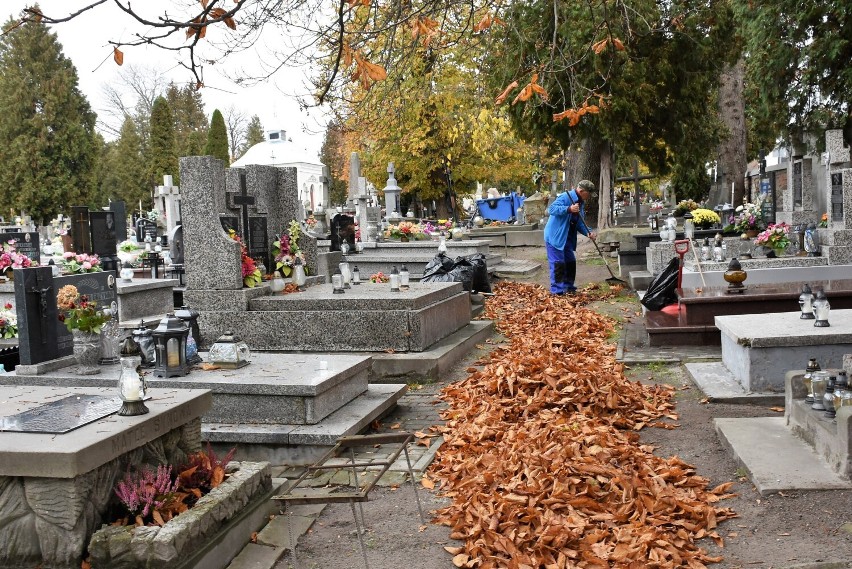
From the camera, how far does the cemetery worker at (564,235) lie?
1439 centimetres

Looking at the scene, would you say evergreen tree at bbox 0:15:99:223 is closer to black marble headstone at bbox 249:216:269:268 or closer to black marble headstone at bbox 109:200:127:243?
black marble headstone at bbox 109:200:127:243

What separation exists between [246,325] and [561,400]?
13.1 ft

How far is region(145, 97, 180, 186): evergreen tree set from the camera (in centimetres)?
4997

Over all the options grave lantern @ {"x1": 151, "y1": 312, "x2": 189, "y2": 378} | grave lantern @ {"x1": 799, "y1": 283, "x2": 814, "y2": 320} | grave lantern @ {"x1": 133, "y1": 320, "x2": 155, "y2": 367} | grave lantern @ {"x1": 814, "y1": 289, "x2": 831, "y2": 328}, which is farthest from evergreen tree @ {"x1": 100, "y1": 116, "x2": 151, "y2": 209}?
grave lantern @ {"x1": 814, "y1": 289, "x2": 831, "y2": 328}

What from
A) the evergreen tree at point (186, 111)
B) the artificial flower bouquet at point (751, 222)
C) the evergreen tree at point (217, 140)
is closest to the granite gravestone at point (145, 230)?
the artificial flower bouquet at point (751, 222)

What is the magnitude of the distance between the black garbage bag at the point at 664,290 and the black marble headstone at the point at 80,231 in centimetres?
945

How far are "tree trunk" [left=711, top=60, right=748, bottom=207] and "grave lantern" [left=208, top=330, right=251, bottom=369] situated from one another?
22758mm

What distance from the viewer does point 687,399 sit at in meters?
7.33

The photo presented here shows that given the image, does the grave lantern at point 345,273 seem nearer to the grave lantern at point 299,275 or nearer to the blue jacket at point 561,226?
the grave lantern at point 299,275

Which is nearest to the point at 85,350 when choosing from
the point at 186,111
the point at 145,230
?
the point at 145,230

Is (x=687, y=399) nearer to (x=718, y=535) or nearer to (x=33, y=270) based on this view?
(x=718, y=535)

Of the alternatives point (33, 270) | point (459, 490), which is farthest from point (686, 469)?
point (33, 270)

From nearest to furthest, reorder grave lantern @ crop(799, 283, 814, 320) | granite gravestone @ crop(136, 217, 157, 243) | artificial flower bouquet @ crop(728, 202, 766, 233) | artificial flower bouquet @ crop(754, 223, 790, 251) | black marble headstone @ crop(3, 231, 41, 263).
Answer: grave lantern @ crop(799, 283, 814, 320)
artificial flower bouquet @ crop(754, 223, 790, 251)
black marble headstone @ crop(3, 231, 41, 263)
artificial flower bouquet @ crop(728, 202, 766, 233)
granite gravestone @ crop(136, 217, 157, 243)

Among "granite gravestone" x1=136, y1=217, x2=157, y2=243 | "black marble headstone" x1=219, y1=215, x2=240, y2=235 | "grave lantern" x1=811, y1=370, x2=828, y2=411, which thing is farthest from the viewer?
"granite gravestone" x1=136, y1=217, x2=157, y2=243
